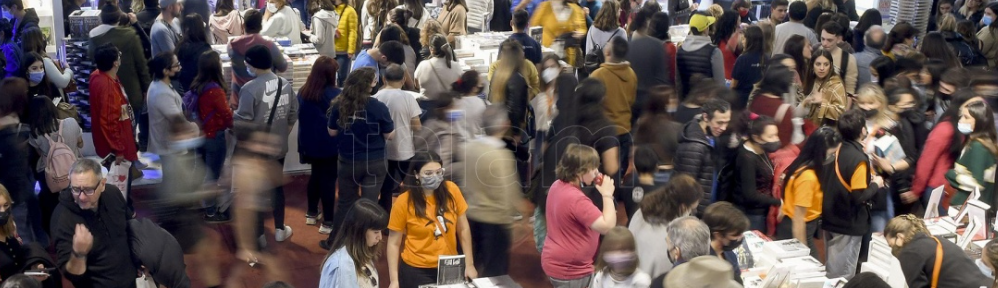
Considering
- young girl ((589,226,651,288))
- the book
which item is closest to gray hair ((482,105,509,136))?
the book

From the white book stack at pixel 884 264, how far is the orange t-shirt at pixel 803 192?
1.37 feet

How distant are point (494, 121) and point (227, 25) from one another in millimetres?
4592

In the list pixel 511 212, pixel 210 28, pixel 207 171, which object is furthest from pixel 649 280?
pixel 210 28

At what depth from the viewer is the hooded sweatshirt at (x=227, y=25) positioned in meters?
9.58

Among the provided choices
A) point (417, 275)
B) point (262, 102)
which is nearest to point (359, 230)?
point (417, 275)

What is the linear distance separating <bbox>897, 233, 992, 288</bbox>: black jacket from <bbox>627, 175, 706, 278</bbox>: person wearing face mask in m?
0.98

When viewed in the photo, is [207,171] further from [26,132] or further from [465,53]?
[465,53]

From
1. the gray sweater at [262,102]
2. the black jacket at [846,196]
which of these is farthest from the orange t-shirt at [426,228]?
the black jacket at [846,196]

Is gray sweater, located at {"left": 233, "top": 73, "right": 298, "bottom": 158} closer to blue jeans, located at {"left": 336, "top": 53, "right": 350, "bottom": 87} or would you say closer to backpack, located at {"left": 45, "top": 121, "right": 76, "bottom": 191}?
backpack, located at {"left": 45, "top": 121, "right": 76, "bottom": 191}

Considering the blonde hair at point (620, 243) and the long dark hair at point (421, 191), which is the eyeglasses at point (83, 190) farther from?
the blonde hair at point (620, 243)

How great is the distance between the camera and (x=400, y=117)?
6.57 m

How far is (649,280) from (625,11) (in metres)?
Result: 7.64

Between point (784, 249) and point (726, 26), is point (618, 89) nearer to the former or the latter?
point (784, 249)

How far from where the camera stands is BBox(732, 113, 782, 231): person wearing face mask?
18.7 ft
